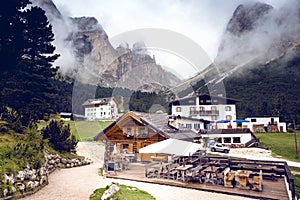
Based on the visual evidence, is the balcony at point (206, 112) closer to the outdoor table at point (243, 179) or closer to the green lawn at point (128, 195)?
the outdoor table at point (243, 179)

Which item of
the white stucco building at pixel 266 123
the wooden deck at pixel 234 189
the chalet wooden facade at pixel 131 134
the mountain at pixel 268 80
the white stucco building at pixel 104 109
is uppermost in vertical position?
the mountain at pixel 268 80

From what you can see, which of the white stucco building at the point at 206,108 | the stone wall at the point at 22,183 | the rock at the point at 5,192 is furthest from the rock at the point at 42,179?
the white stucco building at the point at 206,108

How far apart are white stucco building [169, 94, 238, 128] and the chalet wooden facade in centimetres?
3261

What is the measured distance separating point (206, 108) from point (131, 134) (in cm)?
3568

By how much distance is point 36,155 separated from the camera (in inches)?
607

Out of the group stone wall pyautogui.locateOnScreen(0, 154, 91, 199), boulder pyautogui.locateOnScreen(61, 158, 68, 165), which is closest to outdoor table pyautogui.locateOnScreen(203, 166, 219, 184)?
stone wall pyautogui.locateOnScreen(0, 154, 91, 199)

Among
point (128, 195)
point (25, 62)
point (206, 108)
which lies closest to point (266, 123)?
point (206, 108)

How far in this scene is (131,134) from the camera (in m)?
22.6

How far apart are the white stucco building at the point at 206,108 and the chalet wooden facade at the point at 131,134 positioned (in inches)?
1284

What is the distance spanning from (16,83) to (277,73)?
11542 centimetres

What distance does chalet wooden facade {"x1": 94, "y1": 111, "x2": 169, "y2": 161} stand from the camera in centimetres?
2178

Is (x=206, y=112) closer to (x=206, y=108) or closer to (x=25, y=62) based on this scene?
(x=206, y=108)

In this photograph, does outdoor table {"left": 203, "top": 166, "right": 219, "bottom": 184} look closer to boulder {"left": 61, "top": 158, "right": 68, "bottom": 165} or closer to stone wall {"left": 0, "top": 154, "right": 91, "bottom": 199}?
stone wall {"left": 0, "top": 154, "right": 91, "bottom": 199}

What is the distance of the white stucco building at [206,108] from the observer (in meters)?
54.0
